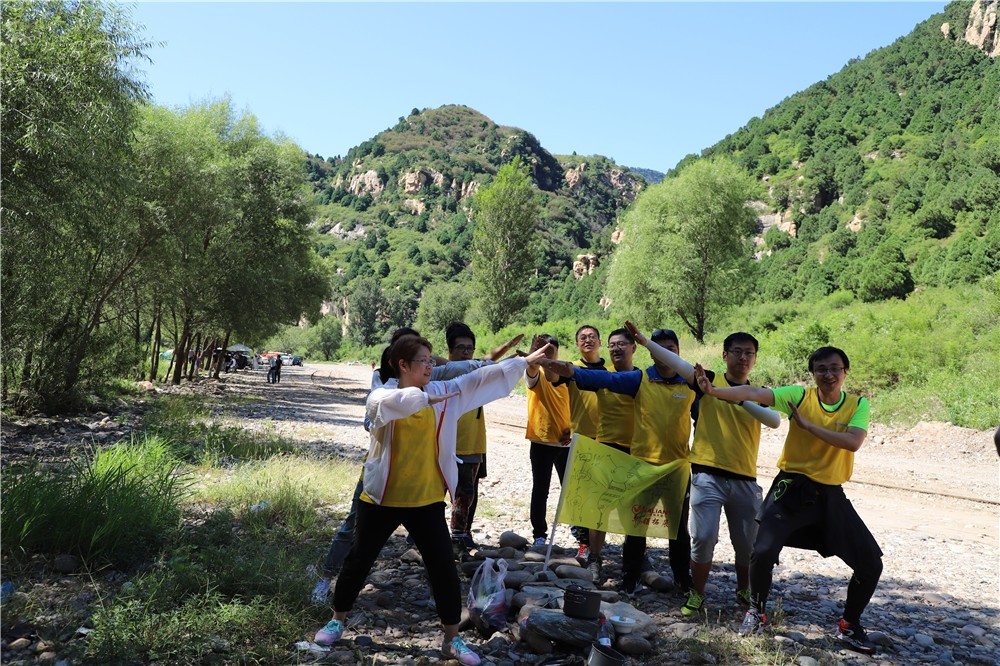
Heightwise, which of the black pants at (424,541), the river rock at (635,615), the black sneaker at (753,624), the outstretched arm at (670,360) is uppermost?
the outstretched arm at (670,360)

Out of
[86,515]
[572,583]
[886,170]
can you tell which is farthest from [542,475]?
[886,170]

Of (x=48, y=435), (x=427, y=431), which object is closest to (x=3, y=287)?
(x=48, y=435)

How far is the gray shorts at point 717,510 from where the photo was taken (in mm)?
5098

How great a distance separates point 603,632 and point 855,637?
185 centimetres

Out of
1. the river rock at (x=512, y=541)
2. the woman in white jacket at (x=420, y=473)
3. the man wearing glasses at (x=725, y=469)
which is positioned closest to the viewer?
the woman in white jacket at (x=420, y=473)

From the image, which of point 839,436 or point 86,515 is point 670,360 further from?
point 86,515

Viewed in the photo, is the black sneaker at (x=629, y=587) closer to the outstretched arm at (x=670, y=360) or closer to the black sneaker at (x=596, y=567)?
the black sneaker at (x=596, y=567)

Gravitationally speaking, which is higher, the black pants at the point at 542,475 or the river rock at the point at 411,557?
the black pants at the point at 542,475

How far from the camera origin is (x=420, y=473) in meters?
4.26

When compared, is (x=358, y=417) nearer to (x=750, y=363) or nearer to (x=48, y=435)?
(x=48, y=435)

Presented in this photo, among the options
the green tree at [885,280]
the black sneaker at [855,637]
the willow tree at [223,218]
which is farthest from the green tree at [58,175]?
the green tree at [885,280]

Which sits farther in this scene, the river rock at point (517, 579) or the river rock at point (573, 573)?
the river rock at point (573, 573)

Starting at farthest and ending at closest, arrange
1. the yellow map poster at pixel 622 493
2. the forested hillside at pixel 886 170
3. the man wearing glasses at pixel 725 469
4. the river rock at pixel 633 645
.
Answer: the forested hillside at pixel 886 170 → the yellow map poster at pixel 622 493 → the man wearing glasses at pixel 725 469 → the river rock at pixel 633 645

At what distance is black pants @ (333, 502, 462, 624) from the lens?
4.28 m
